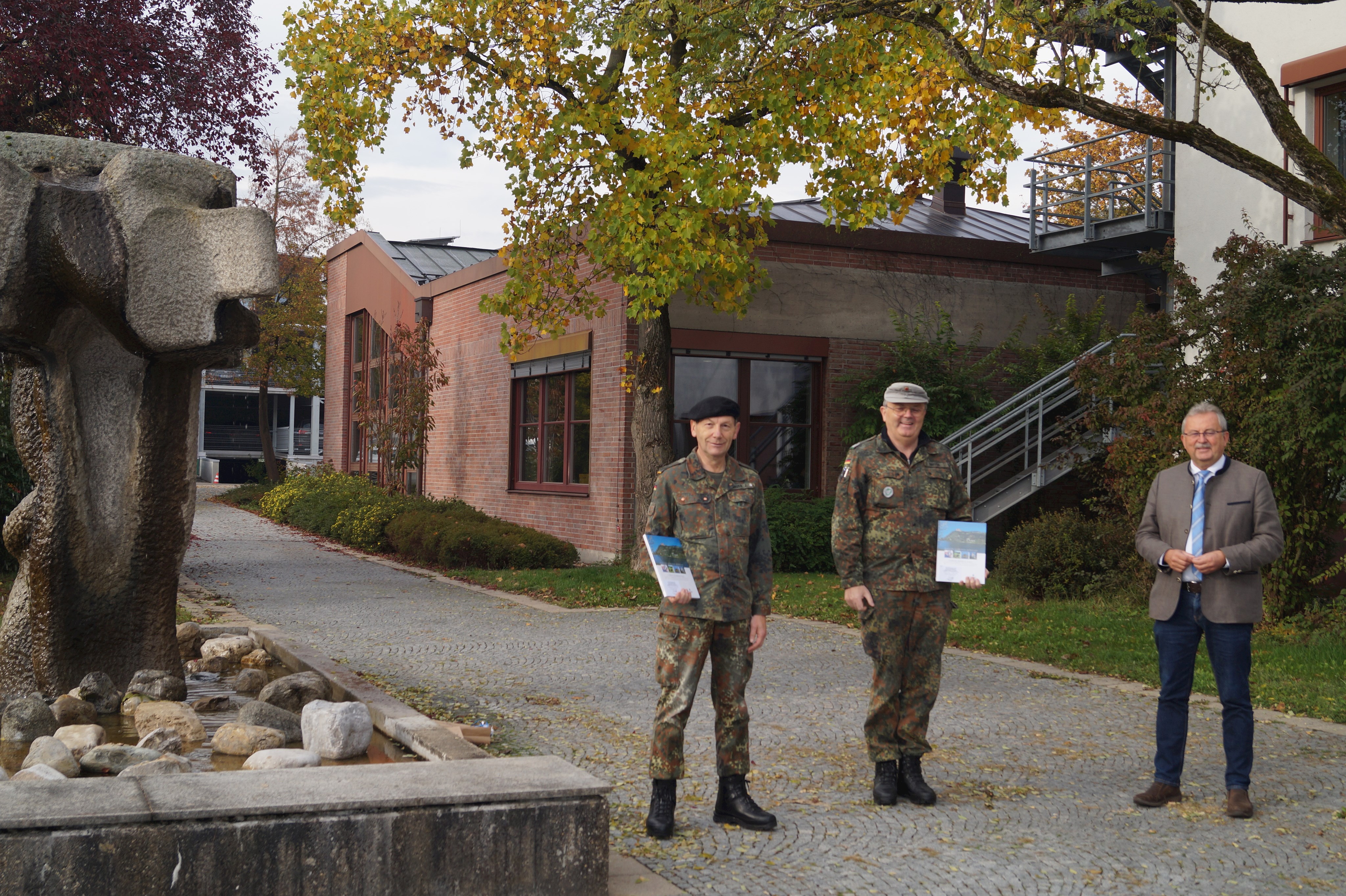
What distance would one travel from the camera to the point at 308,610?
40.7ft

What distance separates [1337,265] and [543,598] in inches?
331

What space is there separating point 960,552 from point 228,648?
5609 millimetres

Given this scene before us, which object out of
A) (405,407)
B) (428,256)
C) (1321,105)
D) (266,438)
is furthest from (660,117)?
(266,438)

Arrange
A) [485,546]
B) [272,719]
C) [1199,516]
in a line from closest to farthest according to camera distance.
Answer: [1199,516] < [272,719] < [485,546]

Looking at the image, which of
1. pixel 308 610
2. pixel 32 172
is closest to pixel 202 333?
pixel 32 172

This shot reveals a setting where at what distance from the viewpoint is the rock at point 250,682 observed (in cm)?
744

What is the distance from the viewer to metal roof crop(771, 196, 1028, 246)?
2000 centimetres

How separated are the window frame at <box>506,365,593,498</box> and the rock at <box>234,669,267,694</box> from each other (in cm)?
1055

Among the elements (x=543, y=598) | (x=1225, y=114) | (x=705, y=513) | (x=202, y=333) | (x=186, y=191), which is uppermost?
(x=1225, y=114)

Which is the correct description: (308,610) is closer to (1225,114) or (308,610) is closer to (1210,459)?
(1210,459)

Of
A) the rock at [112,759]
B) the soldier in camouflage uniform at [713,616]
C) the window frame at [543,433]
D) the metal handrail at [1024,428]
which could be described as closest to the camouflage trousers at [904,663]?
the soldier in camouflage uniform at [713,616]

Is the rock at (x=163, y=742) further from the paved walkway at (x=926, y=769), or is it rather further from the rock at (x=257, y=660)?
the rock at (x=257, y=660)

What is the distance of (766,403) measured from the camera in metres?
17.8

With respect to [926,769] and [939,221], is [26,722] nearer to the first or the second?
[926,769]
